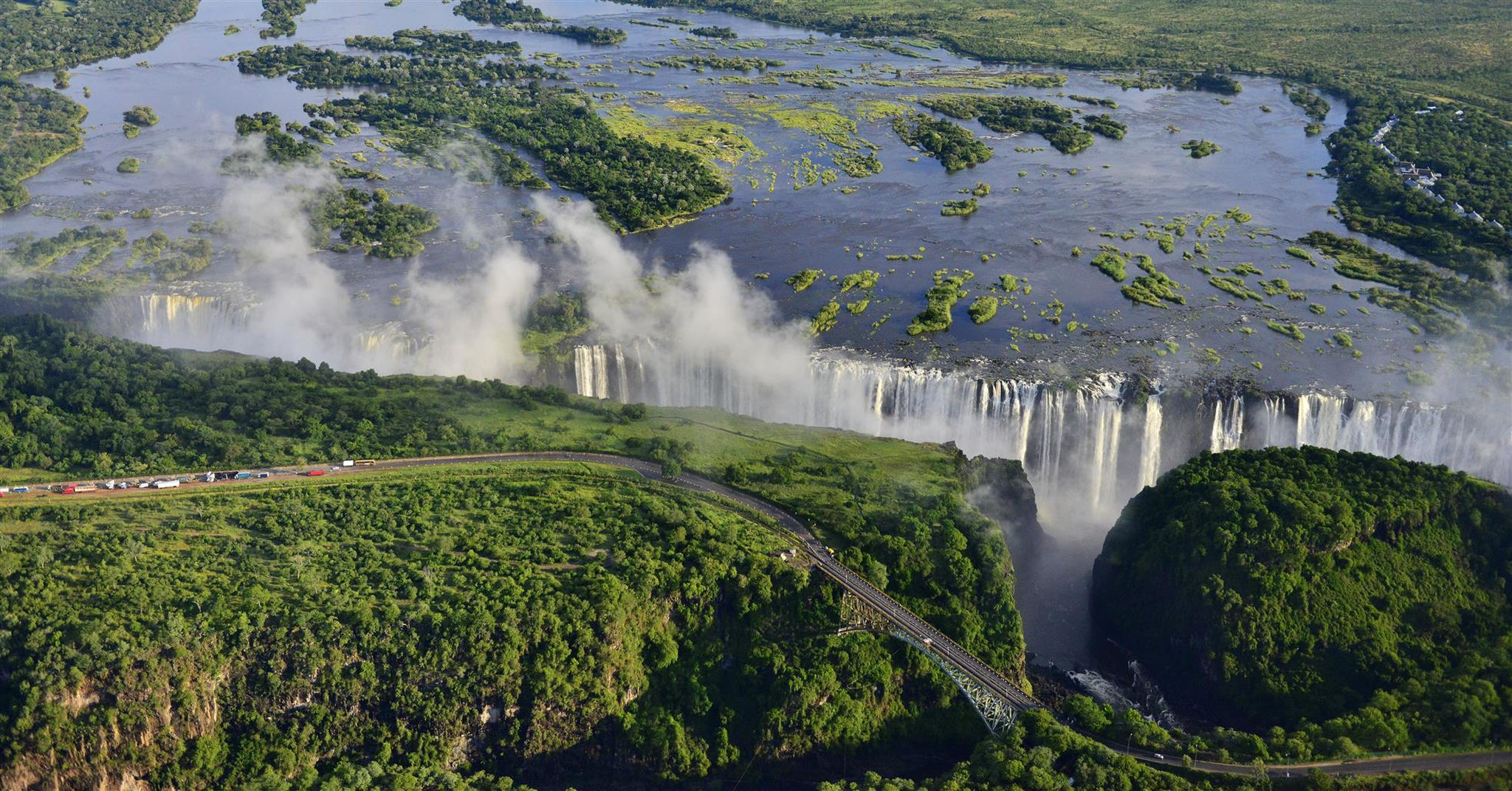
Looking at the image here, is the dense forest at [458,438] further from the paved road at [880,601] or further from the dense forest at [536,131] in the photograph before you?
the dense forest at [536,131]

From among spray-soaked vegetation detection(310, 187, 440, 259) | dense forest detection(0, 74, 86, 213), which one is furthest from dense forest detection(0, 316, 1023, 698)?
dense forest detection(0, 74, 86, 213)

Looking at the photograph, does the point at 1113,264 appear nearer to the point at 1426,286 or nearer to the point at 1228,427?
the point at 1426,286

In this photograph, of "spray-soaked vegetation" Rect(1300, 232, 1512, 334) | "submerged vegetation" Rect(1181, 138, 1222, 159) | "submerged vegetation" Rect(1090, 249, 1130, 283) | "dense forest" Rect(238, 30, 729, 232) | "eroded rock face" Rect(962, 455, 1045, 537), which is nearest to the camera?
"eroded rock face" Rect(962, 455, 1045, 537)

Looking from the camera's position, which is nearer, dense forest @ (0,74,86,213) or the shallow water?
the shallow water

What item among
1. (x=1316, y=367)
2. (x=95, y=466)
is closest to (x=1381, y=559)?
(x=1316, y=367)

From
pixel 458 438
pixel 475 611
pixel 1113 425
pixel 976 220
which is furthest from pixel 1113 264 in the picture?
pixel 475 611

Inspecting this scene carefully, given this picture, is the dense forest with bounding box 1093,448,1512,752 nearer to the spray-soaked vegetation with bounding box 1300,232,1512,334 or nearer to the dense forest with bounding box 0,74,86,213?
the spray-soaked vegetation with bounding box 1300,232,1512,334
